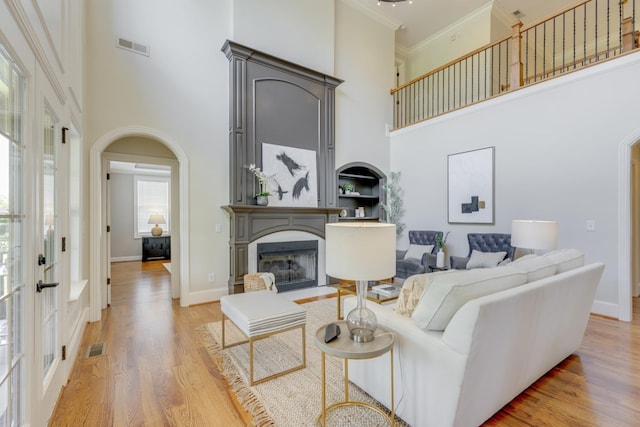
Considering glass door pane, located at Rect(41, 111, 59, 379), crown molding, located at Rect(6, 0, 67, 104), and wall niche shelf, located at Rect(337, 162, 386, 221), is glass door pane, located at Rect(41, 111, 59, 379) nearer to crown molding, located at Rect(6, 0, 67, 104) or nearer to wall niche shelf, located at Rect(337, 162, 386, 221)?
crown molding, located at Rect(6, 0, 67, 104)

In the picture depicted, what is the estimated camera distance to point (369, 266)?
1495 mm

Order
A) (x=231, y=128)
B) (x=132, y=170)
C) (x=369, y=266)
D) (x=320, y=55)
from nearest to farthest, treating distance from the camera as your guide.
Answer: (x=369, y=266) → (x=231, y=128) → (x=320, y=55) → (x=132, y=170)

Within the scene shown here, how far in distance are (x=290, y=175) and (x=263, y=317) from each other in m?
2.98

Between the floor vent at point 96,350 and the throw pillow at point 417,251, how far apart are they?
15.0 ft

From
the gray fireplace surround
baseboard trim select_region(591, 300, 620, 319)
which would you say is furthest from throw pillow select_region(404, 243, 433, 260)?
baseboard trim select_region(591, 300, 620, 319)

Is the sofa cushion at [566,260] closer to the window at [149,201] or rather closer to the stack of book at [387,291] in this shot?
the stack of book at [387,291]

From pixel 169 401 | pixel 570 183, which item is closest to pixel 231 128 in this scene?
pixel 169 401

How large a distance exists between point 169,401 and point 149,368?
570mm

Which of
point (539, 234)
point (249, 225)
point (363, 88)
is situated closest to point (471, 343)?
point (539, 234)

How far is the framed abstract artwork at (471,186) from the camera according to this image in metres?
4.81

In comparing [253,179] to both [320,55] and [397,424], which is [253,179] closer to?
[320,55]

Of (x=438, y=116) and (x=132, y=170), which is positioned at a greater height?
(x=438, y=116)

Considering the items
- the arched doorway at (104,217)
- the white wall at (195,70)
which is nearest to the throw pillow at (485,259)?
the white wall at (195,70)

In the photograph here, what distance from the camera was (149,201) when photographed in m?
8.73
